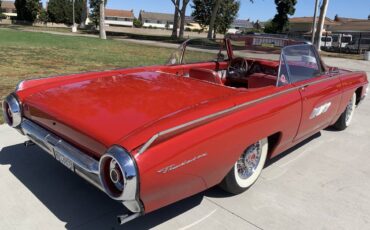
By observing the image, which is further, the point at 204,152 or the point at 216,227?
the point at 216,227

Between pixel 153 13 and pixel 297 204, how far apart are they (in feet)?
401

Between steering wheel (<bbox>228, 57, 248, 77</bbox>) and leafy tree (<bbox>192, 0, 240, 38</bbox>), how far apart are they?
4347cm

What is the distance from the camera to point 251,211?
3.08m

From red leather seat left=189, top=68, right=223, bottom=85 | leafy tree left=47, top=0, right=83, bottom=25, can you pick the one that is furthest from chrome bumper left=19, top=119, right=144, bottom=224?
leafy tree left=47, top=0, right=83, bottom=25

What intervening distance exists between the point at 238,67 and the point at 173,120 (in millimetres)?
2518

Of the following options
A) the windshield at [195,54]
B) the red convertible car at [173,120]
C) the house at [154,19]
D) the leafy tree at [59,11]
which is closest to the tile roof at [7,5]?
the house at [154,19]

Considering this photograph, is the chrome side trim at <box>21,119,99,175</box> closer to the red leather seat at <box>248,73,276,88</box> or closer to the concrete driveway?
the concrete driveway

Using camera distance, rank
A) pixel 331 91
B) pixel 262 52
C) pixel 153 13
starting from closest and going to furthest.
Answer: pixel 331 91
pixel 262 52
pixel 153 13

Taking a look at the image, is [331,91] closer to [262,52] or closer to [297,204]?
[262,52]

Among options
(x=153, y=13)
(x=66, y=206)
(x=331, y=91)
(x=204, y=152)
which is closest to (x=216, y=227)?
(x=204, y=152)

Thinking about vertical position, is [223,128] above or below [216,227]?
above

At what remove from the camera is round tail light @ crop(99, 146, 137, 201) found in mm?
2201

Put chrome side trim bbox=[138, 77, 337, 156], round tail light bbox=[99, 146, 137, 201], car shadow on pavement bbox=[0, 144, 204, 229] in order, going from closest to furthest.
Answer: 1. round tail light bbox=[99, 146, 137, 201]
2. chrome side trim bbox=[138, 77, 337, 156]
3. car shadow on pavement bbox=[0, 144, 204, 229]

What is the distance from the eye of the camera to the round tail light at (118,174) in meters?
2.20
